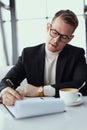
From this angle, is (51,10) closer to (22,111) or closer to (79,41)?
(79,41)

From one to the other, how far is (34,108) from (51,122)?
12 cm

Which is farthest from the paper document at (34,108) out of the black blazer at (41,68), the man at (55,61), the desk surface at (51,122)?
the black blazer at (41,68)

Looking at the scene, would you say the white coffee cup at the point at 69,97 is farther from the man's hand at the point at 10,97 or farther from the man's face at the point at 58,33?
the man's face at the point at 58,33

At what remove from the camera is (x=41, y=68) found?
5.84ft

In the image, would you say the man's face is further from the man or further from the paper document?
the paper document

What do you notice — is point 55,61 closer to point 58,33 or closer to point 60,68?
point 60,68

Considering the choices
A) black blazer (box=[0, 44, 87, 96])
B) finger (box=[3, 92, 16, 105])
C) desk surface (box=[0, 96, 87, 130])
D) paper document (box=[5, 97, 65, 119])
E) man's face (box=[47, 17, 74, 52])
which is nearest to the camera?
desk surface (box=[0, 96, 87, 130])

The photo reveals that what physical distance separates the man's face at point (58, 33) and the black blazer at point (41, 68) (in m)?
0.14

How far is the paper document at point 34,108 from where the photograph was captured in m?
1.10

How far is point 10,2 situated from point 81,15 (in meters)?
1.04

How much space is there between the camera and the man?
168cm

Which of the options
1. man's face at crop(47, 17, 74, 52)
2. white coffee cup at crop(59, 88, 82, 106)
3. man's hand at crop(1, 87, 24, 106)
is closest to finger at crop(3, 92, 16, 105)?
man's hand at crop(1, 87, 24, 106)

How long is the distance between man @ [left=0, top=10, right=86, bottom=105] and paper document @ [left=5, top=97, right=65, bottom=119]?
17.2 inches

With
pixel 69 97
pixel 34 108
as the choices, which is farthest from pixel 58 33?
pixel 34 108
